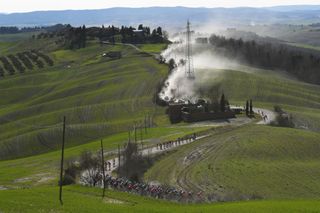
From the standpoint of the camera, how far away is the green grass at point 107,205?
33719 millimetres

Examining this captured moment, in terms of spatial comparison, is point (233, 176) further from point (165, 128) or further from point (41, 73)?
point (41, 73)

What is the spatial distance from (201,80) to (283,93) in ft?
68.5

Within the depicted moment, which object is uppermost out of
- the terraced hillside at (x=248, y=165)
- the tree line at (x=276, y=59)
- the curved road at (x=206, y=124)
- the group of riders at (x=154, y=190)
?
the group of riders at (x=154, y=190)

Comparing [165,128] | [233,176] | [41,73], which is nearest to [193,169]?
[233,176]

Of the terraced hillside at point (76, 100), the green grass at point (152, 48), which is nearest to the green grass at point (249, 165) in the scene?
the terraced hillside at point (76, 100)

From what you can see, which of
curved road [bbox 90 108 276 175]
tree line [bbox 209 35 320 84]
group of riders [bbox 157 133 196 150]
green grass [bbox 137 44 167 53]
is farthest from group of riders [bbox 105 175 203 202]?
green grass [bbox 137 44 167 53]

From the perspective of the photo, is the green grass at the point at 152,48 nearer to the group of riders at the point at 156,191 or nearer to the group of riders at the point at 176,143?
the group of riders at the point at 176,143

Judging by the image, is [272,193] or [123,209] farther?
[272,193]

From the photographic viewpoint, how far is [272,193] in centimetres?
4925

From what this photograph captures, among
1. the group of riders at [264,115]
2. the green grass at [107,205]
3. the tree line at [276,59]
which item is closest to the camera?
the green grass at [107,205]

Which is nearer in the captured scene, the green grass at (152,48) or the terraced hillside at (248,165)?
the terraced hillside at (248,165)

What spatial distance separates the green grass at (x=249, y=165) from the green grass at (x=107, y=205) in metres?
7.39

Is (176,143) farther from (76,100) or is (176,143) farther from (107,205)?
(76,100)

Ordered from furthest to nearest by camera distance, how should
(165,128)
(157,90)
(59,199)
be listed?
1. (157,90)
2. (165,128)
3. (59,199)
